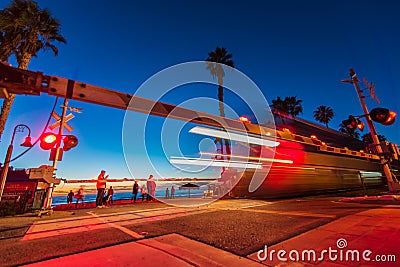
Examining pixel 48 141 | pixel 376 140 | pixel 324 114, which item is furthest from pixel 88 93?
pixel 324 114

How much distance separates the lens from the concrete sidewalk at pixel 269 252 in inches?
91.2

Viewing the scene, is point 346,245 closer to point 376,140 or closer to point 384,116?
point 384,116

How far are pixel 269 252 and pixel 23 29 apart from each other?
75.5 ft

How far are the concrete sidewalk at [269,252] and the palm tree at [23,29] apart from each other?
60.6 ft

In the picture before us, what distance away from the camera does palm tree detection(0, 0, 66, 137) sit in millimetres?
14781

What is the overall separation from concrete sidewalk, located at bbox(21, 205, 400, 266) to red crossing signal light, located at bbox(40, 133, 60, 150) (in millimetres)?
5534

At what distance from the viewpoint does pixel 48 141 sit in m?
6.62

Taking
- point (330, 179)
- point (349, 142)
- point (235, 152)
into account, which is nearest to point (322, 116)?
point (349, 142)

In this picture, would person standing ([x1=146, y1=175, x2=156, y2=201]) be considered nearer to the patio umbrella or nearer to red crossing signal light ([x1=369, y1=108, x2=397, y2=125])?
the patio umbrella

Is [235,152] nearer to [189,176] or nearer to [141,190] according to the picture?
[189,176]

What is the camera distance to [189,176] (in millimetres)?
14891

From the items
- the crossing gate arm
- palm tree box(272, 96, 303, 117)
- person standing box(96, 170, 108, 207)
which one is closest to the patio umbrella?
person standing box(96, 170, 108, 207)

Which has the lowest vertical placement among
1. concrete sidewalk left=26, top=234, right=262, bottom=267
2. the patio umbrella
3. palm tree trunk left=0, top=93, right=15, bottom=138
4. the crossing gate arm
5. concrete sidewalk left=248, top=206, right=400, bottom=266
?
concrete sidewalk left=26, top=234, right=262, bottom=267

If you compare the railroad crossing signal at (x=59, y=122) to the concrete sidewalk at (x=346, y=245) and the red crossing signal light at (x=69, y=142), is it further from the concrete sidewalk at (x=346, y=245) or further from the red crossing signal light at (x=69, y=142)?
the concrete sidewalk at (x=346, y=245)
